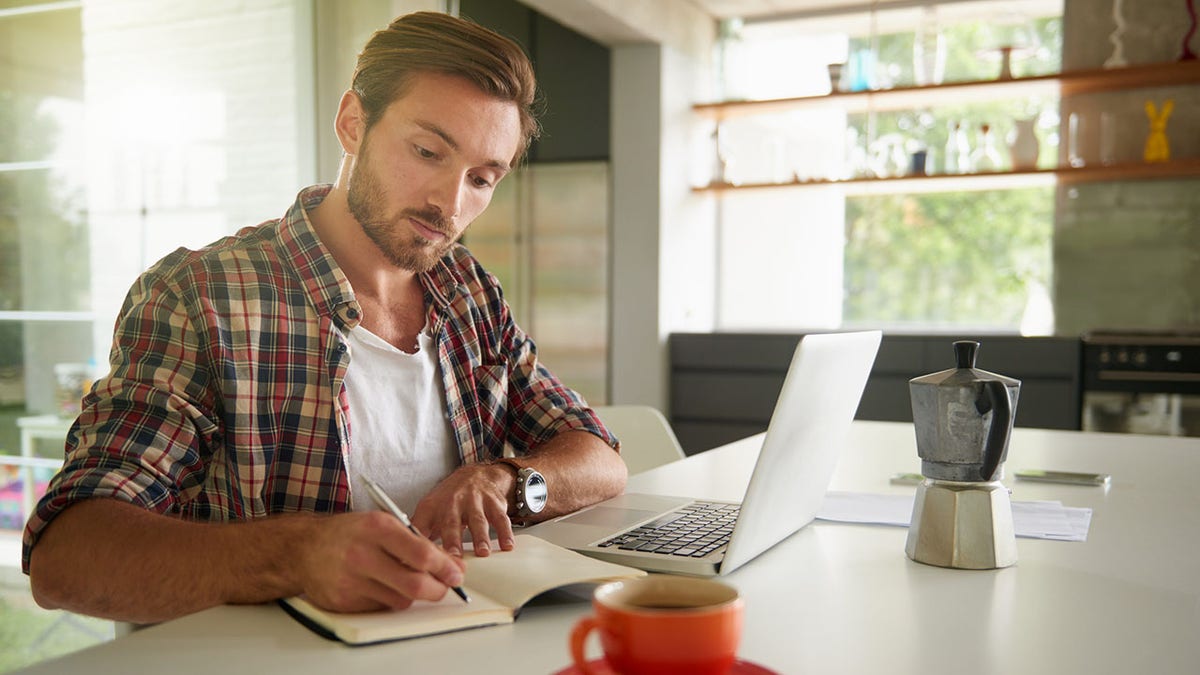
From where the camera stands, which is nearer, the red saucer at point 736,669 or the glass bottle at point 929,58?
the red saucer at point 736,669

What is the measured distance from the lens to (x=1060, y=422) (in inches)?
179

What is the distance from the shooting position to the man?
1009 mm

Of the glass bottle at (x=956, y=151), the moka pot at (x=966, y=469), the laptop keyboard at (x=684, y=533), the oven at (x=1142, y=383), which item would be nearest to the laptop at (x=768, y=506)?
the laptop keyboard at (x=684, y=533)

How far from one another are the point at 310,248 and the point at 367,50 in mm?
329

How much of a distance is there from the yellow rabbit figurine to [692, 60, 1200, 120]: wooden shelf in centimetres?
12

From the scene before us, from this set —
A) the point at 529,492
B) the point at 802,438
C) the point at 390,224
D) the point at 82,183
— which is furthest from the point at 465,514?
the point at 82,183

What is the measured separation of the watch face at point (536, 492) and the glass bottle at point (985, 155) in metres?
4.20

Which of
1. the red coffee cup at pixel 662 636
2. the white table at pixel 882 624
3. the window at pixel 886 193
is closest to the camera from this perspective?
the red coffee cup at pixel 662 636

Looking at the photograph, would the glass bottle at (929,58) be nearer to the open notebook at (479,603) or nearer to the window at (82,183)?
the window at (82,183)

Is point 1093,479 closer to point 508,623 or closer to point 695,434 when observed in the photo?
point 508,623

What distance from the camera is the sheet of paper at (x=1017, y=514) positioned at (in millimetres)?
1342

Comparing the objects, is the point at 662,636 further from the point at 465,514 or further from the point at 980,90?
the point at 980,90

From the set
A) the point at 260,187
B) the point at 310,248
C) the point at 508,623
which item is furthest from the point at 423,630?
the point at 260,187

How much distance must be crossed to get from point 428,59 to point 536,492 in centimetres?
63
